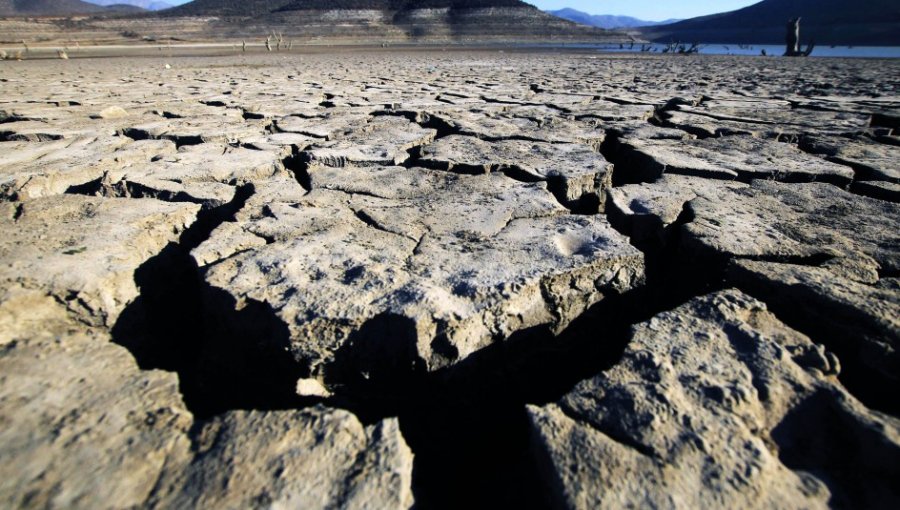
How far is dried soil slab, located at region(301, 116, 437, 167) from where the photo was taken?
1.91 metres

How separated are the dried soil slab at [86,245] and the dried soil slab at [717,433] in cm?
92

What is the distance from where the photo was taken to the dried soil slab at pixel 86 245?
0.92 meters

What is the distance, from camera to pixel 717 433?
60 cm

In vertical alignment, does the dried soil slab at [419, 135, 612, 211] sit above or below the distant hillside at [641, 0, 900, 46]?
below

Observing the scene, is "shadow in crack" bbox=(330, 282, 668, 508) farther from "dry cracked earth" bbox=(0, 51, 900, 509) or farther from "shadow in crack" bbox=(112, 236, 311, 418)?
"shadow in crack" bbox=(112, 236, 311, 418)

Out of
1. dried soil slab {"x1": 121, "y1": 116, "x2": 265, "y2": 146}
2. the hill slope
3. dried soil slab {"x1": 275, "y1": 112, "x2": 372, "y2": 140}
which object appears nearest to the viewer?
dried soil slab {"x1": 121, "y1": 116, "x2": 265, "y2": 146}

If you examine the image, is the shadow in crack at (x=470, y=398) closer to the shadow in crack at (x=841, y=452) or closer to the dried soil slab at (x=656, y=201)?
the shadow in crack at (x=841, y=452)

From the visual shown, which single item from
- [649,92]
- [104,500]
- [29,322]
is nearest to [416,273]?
[104,500]

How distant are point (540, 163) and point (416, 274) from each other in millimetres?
1073

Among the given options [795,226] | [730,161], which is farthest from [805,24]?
[795,226]

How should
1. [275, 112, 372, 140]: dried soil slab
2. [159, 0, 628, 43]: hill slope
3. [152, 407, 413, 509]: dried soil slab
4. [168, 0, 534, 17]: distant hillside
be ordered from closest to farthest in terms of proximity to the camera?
[152, 407, 413, 509]: dried soil slab → [275, 112, 372, 140]: dried soil slab → [159, 0, 628, 43]: hill slope → [168, 0, 534, 17]: distant hillside

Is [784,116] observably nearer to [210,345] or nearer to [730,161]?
[730,161]

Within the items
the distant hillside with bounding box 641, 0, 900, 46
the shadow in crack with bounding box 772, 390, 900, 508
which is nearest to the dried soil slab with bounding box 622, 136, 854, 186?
the shadow in crack with bounding box 772, 390, 900, 508

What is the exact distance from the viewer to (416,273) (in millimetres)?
982
